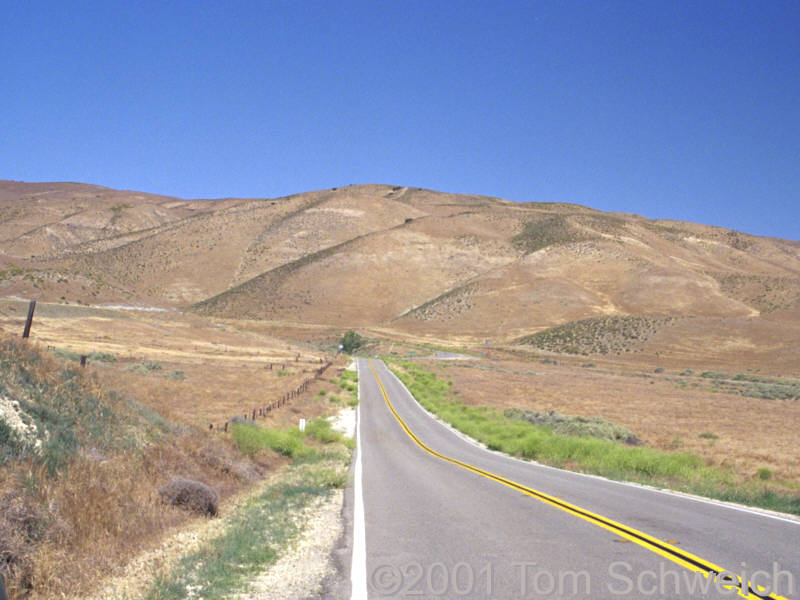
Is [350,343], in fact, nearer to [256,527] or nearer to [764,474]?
[764,474]

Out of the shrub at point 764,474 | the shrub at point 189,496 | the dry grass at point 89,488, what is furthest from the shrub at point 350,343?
the shrub at point 189,496

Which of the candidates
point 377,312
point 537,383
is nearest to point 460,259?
point 377,312

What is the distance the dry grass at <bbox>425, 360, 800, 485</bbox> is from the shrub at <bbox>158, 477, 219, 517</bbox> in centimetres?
1522

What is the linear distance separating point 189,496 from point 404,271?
142738mm

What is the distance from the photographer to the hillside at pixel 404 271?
12438 centimetres

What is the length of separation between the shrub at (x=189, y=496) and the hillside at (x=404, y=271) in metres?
91.4

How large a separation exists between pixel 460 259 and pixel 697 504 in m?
150

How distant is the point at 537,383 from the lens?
59062 millimetres

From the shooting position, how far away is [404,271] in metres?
153

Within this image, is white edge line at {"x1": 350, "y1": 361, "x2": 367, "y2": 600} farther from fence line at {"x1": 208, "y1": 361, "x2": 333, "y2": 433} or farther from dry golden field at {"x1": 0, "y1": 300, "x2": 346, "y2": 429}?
fence line at {"x1": 208, "y1": 361, "x2": 333, "y2": 433}

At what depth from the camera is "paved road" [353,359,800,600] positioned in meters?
6.27

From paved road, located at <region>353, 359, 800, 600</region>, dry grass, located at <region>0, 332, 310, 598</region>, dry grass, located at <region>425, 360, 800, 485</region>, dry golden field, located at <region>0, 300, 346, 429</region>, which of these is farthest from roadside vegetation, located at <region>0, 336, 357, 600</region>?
dry grass, located at <region>425, 360, 800, 485</region>

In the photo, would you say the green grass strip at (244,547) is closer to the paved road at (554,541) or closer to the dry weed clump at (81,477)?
the dry weed clump at (81,477)

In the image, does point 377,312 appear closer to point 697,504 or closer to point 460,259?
point 460,259
